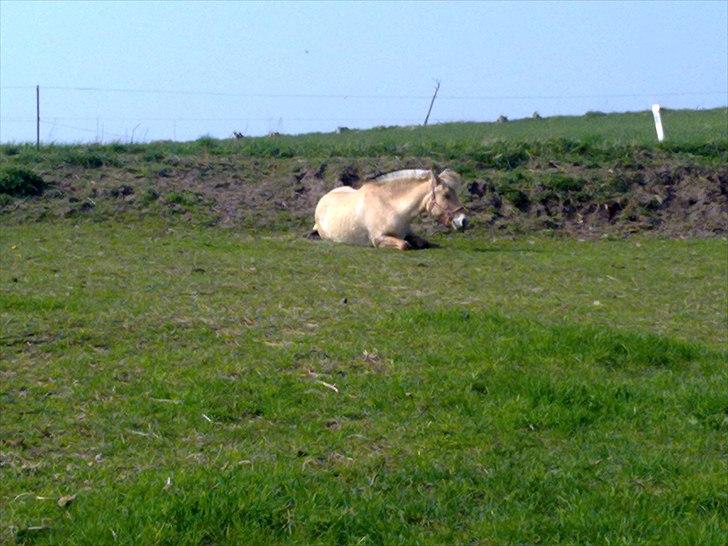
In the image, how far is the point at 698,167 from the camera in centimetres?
1941

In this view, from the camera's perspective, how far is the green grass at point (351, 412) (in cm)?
520

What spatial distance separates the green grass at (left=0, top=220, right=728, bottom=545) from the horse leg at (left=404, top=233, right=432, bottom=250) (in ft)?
12.5

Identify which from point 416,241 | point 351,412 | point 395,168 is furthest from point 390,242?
point 351,412

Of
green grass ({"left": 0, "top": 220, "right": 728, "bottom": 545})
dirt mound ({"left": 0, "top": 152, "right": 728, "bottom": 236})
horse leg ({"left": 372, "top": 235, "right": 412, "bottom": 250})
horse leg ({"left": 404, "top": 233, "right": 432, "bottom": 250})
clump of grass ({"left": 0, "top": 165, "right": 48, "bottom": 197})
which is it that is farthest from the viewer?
clump of grass ({"left": 0, "top": 165, "right": 48, "bottom": 197})

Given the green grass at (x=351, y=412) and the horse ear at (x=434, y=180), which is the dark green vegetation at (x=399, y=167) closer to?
the horse ear at (x=434, y=180)

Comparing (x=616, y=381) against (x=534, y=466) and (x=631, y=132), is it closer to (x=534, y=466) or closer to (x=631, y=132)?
(x=534, y=466)

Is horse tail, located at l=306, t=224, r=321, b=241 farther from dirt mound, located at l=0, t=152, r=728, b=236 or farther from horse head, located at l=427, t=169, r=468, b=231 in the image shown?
horse head, located at l=427, t=169, r=468, b=231

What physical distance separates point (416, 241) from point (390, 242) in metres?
0.40

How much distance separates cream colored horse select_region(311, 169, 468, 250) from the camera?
1561 centimetres

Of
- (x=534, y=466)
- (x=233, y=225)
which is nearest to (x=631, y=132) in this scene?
(x=233, y=225)

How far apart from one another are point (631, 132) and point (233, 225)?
57.8ft

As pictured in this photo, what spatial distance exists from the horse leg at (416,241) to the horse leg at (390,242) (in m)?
0.17

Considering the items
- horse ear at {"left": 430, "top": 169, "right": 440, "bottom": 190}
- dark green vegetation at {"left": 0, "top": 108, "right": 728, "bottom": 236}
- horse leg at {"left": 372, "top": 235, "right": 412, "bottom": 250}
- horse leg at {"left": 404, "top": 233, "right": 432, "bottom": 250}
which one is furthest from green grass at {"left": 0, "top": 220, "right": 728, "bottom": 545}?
dark green vegetation at {"left": 0, "top": 108, "right": 728, "bottom": 236}

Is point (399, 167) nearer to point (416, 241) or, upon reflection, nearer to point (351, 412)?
point (416, 241)
